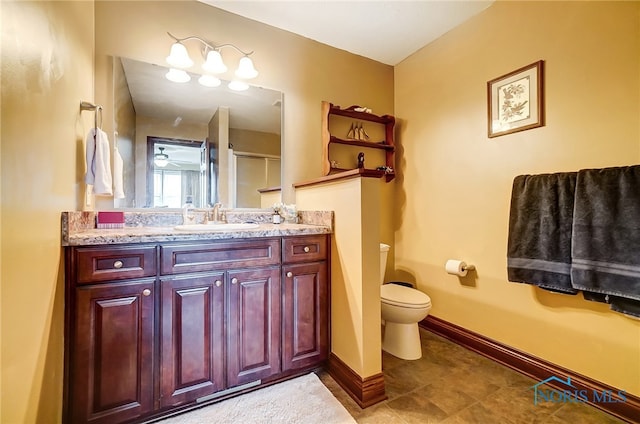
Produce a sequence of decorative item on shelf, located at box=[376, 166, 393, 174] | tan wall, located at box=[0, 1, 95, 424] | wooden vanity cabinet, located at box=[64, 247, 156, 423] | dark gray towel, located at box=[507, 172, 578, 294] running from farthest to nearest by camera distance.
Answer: decorative item on shelf, located at box=[376, 166, 393, 174], dark gray towel, located at box=[507, 172, 578, 294], wooden vanity cabinet, located at box=[64, 247, 156, 423], tan wall, located at box=[0, 1, 95, 424]

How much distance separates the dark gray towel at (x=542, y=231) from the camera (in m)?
1.50

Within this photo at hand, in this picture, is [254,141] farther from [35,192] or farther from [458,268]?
[458,268]

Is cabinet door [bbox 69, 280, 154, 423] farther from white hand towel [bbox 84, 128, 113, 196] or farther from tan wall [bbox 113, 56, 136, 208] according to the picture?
tan wall [bbox 113, 56, 136, 208]

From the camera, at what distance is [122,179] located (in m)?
1.68

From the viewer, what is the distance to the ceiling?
1.94 m

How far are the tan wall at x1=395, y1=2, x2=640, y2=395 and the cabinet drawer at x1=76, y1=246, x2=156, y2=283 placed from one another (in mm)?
2130

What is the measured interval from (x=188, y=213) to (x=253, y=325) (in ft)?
2.87

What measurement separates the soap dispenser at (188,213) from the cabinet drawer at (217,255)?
539 mm

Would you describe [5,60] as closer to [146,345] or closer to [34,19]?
[34,19]

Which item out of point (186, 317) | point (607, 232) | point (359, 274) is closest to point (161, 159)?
point (186, 317)

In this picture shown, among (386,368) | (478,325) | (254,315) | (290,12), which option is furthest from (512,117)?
(254,315)

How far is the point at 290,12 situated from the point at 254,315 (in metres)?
2.15

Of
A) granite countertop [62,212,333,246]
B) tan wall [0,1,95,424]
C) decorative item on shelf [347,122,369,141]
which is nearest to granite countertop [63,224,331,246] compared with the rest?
granite countertop [62,212,333,246]

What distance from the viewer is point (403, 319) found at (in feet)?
6.09
